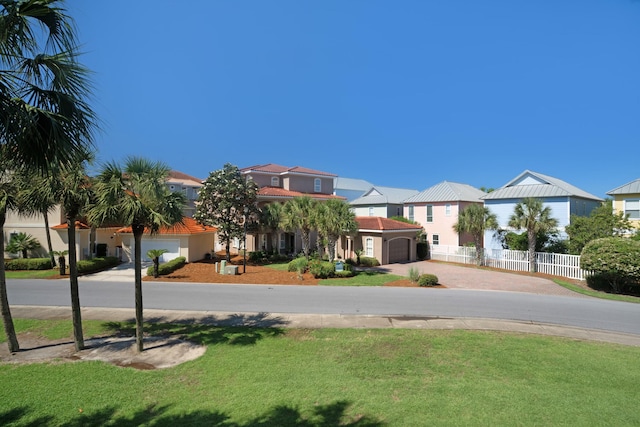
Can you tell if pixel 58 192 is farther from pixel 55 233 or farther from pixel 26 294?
pixel 55 233

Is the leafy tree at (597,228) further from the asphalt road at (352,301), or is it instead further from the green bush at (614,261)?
the asphalt road at (352,301)

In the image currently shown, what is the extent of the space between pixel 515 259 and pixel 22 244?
3571 cm

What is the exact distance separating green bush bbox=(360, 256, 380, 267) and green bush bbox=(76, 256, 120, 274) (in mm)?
18094

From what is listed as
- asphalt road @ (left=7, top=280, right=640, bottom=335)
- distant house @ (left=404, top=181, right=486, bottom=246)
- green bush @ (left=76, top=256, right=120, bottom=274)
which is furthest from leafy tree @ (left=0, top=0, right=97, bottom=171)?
distant house @ (left=404, top=181, right=486, bottom=246)

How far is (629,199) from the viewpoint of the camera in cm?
2538

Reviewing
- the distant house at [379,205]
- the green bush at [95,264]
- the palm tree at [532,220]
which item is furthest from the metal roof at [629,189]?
the green bush at [95,264]

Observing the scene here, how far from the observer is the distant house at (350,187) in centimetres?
6362

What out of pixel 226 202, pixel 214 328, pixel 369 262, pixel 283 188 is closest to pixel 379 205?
pixel 283 188

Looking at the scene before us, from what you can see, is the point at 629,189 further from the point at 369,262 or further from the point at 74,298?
the point at 74,298

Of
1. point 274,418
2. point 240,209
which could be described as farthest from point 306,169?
point 274,418

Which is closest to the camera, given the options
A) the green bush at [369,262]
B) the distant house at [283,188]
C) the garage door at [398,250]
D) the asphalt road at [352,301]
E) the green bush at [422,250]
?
the asphalt road at [352,301]

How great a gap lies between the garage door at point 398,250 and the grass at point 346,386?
17.6 m

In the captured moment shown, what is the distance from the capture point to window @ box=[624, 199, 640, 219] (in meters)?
25.0

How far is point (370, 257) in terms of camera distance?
25844mm
